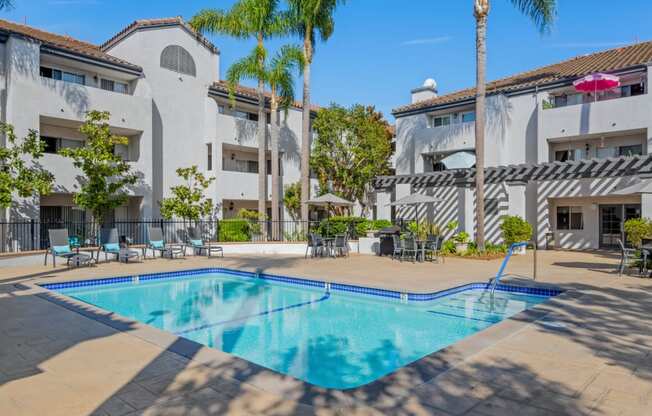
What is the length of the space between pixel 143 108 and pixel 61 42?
203 inches

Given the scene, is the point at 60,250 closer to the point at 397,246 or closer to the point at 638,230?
the point at 397,246

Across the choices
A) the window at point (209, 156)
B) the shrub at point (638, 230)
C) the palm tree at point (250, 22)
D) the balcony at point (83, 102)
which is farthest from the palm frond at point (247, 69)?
the shrub at point (638, 230)

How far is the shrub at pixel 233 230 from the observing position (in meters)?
21.4

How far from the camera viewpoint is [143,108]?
21.0 m

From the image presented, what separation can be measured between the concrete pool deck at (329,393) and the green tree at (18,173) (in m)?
8.78

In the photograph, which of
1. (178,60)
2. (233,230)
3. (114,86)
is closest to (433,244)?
(233,230)

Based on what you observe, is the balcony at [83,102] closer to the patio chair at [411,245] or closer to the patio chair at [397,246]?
the patio chair at [397,246]

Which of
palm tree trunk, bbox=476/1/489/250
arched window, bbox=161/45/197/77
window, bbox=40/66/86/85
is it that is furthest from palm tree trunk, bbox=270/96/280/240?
palm tree trunk, bbox=476/1/489/250

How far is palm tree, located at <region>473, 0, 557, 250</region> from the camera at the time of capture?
57.7 feet

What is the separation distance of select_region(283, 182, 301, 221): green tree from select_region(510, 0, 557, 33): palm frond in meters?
14.4

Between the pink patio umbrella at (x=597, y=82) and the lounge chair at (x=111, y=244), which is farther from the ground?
the pink patio umbrella at (x=597, y=82)

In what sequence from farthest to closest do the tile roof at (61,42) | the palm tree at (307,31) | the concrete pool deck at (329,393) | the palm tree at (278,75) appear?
the palm tree at (278,75) → the palm tree at (307,31) → the tile roof at (61,42) → the concrete pool deck at (329,393)

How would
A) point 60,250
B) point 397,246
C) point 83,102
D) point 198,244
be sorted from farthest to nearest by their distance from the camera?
point 83,102
point 198,244
point 397,246
point 60,250

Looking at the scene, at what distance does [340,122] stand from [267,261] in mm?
12521
